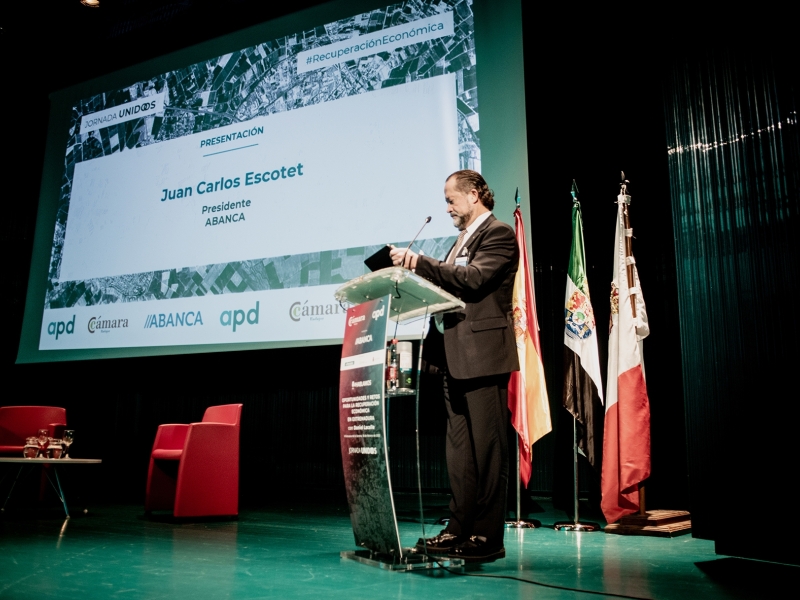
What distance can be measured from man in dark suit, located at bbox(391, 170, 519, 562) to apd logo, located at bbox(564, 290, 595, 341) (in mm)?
1470

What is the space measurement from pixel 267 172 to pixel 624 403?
2841 millimetres

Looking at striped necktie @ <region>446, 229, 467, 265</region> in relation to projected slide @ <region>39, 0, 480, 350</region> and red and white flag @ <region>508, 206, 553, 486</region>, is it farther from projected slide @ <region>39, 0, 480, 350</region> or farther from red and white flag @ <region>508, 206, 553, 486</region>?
projected slide @ <region>39, 0, 480, 350</region>

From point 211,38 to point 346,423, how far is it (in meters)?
4.11

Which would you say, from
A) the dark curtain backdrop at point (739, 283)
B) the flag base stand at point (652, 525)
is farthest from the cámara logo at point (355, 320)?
the flag base stand at point (652, 525)

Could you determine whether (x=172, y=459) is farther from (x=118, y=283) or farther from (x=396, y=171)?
(x=396, y=171)

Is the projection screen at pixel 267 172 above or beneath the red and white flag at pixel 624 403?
above

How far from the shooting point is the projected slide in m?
4.39

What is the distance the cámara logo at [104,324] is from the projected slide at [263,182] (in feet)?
0.03

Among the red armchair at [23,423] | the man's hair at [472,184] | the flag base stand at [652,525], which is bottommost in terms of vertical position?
the flag base stand at [652,525]

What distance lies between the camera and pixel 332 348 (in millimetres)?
5410

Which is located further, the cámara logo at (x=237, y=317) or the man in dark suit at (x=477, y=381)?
the cámara logo at (x=237, y=317)

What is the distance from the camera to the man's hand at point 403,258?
2414 mm

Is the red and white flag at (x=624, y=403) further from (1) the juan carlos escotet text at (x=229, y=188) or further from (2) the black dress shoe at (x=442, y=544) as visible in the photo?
(1) the juan carlos escotet text at (x=229, y=188)

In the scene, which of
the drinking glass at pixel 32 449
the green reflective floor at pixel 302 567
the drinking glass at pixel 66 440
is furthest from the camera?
the drinking glass at pixel 66 440
